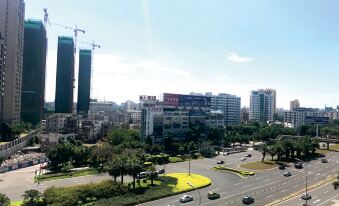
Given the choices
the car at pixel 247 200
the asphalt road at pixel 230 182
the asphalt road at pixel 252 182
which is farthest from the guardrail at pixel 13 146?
the car at pixel 247 200

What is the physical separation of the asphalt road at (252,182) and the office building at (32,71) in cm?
11854

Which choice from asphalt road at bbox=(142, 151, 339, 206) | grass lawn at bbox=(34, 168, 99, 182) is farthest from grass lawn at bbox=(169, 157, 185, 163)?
grass lawn at bbox=(34, 168, 99, 182)

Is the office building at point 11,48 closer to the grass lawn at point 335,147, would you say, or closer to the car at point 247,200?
the car at point 247,200

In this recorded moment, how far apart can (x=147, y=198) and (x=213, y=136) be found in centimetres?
7633

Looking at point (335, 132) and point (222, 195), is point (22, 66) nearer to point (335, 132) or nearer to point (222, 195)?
point (222, 195)

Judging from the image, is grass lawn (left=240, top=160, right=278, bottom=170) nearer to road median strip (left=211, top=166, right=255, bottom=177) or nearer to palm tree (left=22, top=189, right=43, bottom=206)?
road median strip (left=211, top=166, right=255, bottom=177)

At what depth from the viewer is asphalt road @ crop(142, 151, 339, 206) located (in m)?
56.7

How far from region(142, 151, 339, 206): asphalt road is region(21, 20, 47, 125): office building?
389 feet

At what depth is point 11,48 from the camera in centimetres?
14638

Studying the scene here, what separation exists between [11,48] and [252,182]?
124025 millimetres

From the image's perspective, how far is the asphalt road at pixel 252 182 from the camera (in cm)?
5666

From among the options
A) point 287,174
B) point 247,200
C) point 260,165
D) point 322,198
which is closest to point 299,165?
point 260,165

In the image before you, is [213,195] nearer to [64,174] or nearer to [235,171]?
[235,171]

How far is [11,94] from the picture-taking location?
483 feet
